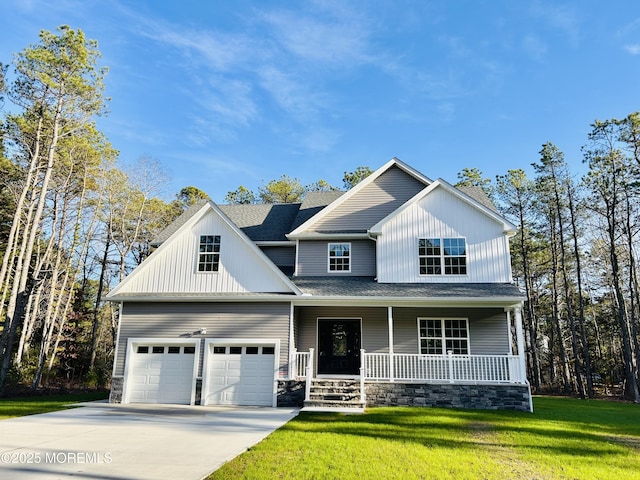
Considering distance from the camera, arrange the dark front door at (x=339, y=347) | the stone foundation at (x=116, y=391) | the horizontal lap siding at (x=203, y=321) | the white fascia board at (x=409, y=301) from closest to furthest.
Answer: the white fascia board at (x=409, y=301)
the stone foundation at (x=116, y=391)
the horizontal lap siding at (x=203, y=321)
the dark front door at (x=339, y=347)

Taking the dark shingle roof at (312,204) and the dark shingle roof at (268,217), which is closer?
the dark shingle roof at (268,217)

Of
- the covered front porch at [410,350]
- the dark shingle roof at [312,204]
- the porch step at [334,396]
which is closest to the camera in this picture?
the porch step at [334,396]

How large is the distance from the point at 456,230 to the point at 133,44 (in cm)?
1334

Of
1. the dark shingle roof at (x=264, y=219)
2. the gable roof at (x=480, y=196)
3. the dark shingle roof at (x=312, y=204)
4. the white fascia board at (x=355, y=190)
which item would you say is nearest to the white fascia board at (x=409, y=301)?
the white fascia board at (x=355, y=190)

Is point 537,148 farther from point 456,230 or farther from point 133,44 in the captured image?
point 133,44

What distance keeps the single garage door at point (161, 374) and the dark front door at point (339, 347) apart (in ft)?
14.9

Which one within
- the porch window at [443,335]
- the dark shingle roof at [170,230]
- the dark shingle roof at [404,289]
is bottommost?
the porch window at [443,335]

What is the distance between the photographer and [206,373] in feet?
43.9

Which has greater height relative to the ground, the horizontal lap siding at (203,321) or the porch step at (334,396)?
the horizontal lap siding at (203,321)

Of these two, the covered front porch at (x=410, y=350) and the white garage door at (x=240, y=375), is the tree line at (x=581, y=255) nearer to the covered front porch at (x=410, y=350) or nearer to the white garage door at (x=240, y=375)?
the covered front porch at (x=410, y=350)

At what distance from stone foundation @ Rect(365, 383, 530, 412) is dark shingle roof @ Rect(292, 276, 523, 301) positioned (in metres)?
2.76

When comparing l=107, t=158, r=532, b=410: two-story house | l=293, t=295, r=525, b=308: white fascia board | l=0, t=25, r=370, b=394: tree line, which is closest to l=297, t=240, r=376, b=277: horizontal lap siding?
l=107, t=158, r=532, b=410: two-story house

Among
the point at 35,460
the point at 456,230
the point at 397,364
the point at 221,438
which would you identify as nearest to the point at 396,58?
the point at 456,230

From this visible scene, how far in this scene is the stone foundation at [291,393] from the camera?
1285 centimetres
